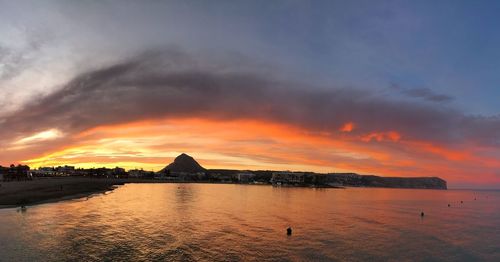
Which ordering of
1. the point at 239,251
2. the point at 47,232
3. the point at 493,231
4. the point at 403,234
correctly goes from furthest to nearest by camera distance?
the point at 493,231 < the point at 403,234 < the point at 47,232 < the point at 239,251

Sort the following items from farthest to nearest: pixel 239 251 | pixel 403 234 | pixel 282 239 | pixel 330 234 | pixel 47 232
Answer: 1. pixel 403 234
2. pixel 330 234
3. pixel 282 239
4. pixel 47 232
5. pixel 239 251

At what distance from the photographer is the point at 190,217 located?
3189 inches

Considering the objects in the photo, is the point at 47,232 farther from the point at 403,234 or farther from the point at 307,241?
the point at 403,234

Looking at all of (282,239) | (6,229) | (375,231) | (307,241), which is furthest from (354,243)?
(6,229)

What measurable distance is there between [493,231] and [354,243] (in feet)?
157

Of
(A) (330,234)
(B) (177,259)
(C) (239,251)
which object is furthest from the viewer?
(A) (330,234)

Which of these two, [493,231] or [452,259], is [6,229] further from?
[493,231]

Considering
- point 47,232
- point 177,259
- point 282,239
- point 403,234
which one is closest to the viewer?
point 177,259

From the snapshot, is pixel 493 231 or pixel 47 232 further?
pixel 493 231

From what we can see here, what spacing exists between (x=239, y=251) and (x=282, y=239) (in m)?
Answer: 12.4

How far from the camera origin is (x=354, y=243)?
182 ft

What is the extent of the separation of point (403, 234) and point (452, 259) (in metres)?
19.9

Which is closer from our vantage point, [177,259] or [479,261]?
[177,259]

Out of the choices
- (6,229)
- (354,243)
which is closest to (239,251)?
(354,243)
